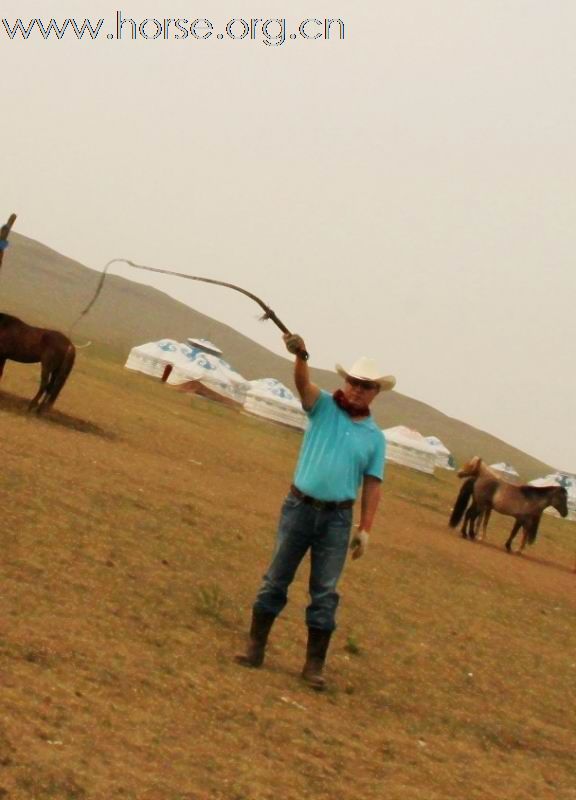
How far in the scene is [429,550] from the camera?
1717cm

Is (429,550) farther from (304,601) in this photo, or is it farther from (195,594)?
(195,594)

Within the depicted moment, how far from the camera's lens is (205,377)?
47938 millimetres

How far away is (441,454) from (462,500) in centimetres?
3813

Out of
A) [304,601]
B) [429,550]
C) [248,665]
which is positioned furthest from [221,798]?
[429,550]

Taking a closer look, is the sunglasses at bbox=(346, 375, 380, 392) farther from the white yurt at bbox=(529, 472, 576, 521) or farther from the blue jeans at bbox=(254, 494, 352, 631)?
the white yurt at bbox=(529, 472, 576, 521)

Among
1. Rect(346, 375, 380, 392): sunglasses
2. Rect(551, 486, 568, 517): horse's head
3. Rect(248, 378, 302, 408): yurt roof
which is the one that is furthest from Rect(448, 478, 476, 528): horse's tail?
Rect(248, 378, 302, 408): yurt roof

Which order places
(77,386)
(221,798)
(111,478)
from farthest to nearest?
(77,386) → (111,478) → (221,798)

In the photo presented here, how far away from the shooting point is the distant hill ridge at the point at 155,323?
11244cm

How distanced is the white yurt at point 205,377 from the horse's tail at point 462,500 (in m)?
26.1

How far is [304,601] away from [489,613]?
3.01 metres

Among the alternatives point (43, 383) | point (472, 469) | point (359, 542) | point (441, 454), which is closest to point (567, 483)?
point (441, 454)

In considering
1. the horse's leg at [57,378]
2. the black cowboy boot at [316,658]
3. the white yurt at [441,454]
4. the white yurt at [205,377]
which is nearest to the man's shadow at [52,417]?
the horse's leg at [57,378]

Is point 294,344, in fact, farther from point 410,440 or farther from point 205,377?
point 410,440

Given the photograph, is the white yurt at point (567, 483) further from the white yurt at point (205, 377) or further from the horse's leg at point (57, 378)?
the horse's leg at point (57, 378)
